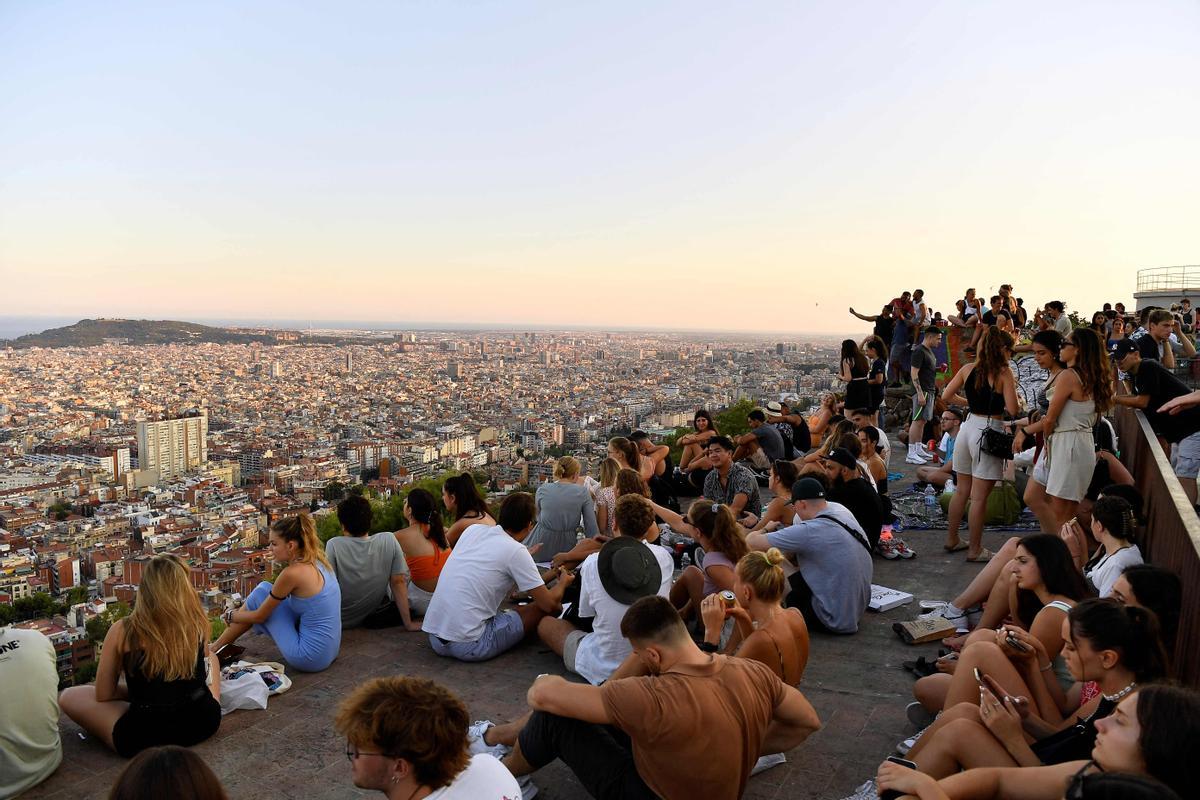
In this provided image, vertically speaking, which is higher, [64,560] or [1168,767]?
[1168,767]

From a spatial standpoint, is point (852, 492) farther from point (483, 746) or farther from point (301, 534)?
point (301, 534)

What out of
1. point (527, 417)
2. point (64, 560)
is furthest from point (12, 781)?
point (527, 417)

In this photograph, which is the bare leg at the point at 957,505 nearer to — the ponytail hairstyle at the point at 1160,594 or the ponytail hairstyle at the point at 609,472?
the ponytail hairstyle at the point at 609,472

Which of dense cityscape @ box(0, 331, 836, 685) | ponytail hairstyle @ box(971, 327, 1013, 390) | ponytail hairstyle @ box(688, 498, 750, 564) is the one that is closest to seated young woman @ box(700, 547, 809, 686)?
ponytail hairstyle @ box(688, 498, 750, 564)

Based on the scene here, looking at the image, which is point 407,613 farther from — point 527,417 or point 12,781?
point 527,417

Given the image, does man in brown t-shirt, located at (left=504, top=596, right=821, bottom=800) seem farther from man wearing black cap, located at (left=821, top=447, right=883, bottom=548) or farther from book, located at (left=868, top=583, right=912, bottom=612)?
man wearing black cap, located at (left=821, top=447, right=883, bottom=548)
